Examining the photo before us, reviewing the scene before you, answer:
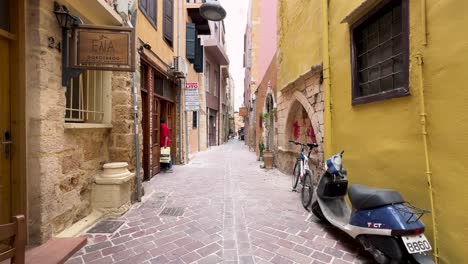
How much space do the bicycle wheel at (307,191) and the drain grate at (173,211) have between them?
78.8 inches

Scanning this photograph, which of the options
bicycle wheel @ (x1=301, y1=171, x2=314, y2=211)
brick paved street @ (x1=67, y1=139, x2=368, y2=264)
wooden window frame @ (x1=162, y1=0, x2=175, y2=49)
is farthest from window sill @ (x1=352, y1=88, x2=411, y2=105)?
wooden window frame @ (x1=162, y1=0, x2=175, y2=49)

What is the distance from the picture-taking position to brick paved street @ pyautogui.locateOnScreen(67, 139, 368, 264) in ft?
8.63

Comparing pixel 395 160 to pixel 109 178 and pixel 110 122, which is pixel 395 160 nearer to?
pixel 109 178

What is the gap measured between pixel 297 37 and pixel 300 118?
2016mm

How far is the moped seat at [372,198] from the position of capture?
2.29 metres

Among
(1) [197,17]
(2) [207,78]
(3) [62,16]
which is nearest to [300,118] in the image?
(3) [62,16]

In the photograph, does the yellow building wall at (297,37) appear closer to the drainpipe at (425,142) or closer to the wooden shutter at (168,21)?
the drainpipe at (425,142)

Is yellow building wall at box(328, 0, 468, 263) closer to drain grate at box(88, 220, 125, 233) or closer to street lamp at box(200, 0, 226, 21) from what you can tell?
drain grate at box(88, 220, 125, 233)

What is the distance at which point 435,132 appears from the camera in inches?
90.2

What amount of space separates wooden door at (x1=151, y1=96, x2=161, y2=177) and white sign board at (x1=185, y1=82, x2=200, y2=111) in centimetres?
164

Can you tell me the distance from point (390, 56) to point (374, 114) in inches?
27.8

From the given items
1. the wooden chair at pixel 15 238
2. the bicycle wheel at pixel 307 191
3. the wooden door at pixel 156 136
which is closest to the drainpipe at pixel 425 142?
the bicycle wheel at pixel 307 191

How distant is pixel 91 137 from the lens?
12.4 ft

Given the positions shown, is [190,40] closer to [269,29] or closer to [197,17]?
[197,17]
